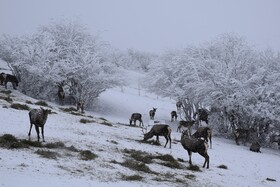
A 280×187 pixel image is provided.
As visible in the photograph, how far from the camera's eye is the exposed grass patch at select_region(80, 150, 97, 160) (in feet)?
46.8

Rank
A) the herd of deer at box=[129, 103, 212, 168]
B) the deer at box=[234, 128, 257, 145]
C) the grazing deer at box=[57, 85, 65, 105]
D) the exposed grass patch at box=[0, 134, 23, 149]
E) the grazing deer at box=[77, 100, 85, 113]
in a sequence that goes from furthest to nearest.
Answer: the grazing deer at box=[57, 85, 65, 105], the grazing deer at box=[77, 100, 85, 113], the deer at box=[234, 128, 257, 145], the herd of deer at box=[129, 103, 212, 168], the exposed grass patch at box=[0, 134, 23, 149]

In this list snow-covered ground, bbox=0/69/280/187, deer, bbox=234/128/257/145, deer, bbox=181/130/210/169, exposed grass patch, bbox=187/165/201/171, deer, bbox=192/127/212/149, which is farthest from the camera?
deer, bbox=234/128/257/145

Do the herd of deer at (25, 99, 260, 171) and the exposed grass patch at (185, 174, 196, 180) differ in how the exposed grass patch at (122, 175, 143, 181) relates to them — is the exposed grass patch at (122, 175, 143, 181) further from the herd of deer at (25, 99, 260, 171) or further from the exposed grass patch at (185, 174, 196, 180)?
the herd of deer at (25, 99, 260, 171)

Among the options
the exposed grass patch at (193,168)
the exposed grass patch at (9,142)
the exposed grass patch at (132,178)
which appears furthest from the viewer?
the exposed grass patch at (193,168)

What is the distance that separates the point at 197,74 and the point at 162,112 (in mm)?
16058

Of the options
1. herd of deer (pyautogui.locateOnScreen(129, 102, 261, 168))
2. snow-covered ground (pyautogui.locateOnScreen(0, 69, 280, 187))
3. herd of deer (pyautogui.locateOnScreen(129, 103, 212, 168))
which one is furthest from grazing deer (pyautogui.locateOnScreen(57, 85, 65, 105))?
snow-covered ground (pyautogui.locateOnScreen(0, 69, 280, 187))

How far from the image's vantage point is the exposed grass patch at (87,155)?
14273 millimetres

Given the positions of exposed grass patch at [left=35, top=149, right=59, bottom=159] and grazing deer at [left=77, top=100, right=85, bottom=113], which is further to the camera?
grazing deer at [left=77, top=100, right=85, bottom=113]

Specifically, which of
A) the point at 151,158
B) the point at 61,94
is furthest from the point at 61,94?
the point at 151,158

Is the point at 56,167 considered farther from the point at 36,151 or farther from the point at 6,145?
the point at 6,145

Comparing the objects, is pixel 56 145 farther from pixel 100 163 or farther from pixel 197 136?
pixel 197 136

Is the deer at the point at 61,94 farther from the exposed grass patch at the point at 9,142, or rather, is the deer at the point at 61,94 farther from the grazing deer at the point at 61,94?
the exposed grass patch at the point at 9,142

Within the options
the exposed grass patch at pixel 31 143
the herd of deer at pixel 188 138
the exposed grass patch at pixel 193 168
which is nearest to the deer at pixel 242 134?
the herd of deer at pixel 188 138

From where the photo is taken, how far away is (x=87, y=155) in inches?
581
